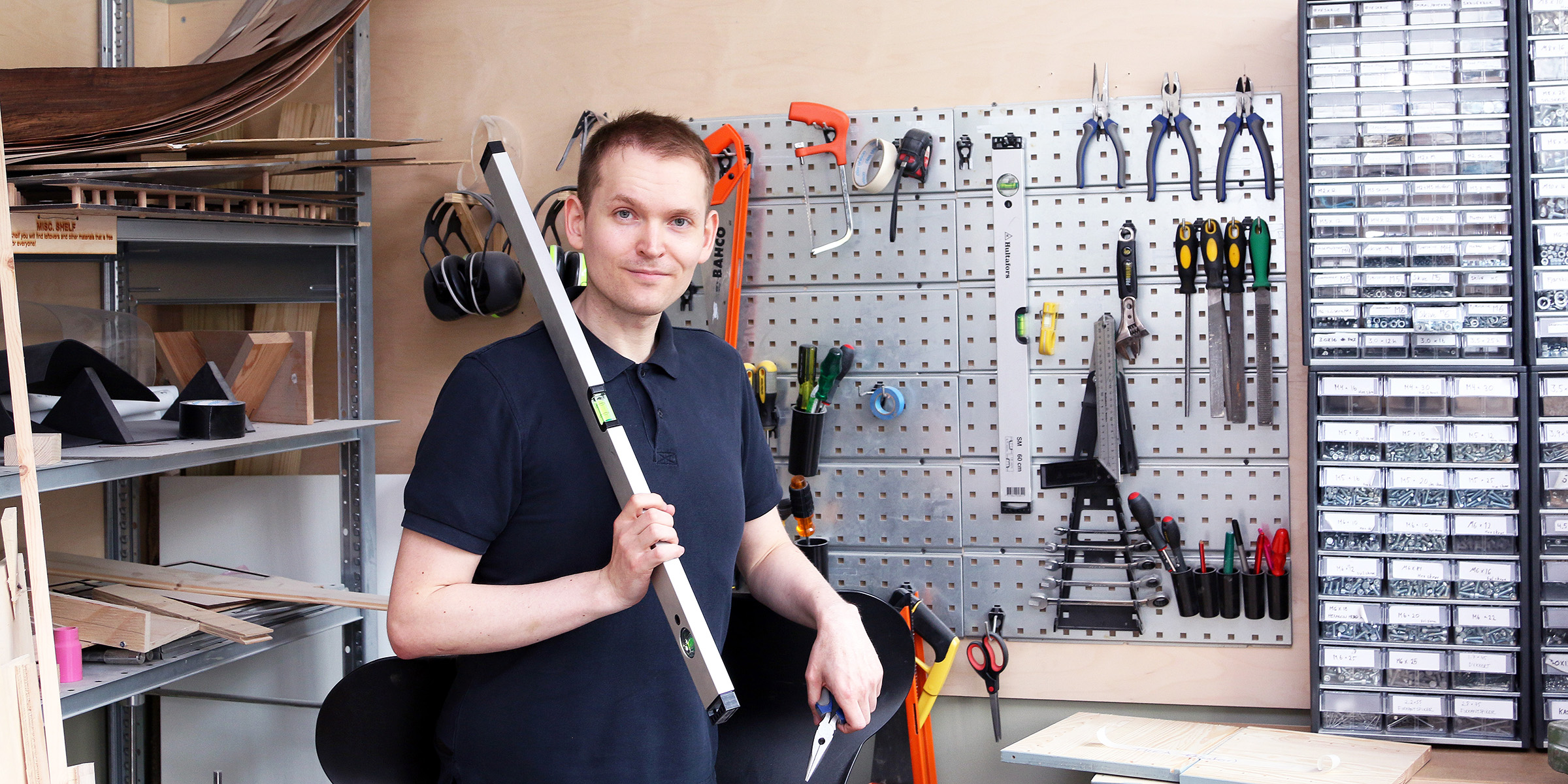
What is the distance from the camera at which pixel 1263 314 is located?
6.40 ft

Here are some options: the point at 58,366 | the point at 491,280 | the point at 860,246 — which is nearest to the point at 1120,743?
the point at 860,246

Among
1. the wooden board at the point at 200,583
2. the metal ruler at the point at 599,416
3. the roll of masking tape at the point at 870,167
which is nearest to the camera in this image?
the metal ruler at the point at 599,416

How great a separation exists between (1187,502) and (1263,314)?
0.39 meters

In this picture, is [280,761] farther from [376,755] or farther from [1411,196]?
[1411,196]

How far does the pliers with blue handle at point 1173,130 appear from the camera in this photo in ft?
6.54

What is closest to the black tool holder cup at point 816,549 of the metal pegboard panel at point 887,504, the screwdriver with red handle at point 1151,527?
the metal pegboard panel at point 887,504

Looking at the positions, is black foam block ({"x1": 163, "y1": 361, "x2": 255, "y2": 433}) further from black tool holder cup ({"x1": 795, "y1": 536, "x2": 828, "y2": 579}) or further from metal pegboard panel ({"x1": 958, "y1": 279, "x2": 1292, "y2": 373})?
metal pegboard panel ({"x1": 958, "y1": 279, "x2": 1292, "y2": 373})

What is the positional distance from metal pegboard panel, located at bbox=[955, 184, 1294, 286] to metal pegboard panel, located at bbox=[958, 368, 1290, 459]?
8.3 inches

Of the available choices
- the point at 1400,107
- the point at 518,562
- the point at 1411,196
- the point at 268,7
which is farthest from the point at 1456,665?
the point at 268,7

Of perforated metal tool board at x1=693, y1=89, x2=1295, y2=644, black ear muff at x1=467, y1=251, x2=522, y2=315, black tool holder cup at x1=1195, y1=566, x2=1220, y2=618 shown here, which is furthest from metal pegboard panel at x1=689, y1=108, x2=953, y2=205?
black tool holder cup at x1=1195, y1=566, x2=1220, y2=618

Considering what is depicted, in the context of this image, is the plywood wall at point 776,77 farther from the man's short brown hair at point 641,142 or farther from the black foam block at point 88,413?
the man's short brown hair at point 641,142

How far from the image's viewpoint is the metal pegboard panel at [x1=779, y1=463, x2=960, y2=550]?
6.93ft

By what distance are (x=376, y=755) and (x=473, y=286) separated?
3.38ft

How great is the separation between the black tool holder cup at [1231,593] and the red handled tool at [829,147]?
1001 mm
